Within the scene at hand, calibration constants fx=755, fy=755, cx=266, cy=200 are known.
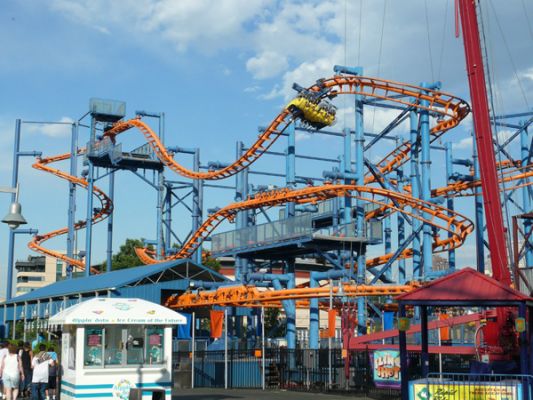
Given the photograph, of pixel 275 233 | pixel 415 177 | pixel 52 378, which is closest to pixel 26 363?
pixel 52 378

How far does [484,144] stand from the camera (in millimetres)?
22219

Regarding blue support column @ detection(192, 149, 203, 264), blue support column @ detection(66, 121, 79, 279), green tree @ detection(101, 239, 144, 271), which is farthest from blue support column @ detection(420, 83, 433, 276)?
green tree @ detection(101, 239, 144, 271)

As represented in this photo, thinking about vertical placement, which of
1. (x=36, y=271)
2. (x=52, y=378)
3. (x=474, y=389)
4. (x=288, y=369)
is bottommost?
(x=288, y=369)

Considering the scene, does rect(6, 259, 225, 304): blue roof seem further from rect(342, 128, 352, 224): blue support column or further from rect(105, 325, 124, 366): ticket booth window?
rect(105, 325, 124, 366): ticket booth window

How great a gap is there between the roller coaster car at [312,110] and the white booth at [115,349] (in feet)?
78.8

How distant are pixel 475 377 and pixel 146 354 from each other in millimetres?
6725

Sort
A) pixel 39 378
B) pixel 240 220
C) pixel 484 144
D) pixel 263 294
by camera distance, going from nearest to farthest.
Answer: pixel 39 378 < pixel 484 144 < pixel 263 294 < pixel 240 220

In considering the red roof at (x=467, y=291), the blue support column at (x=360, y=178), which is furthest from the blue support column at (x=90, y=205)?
the red roof at (x=467, y=291)

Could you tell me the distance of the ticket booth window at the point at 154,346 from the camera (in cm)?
1602

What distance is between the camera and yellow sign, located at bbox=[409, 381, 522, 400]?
1352 cm

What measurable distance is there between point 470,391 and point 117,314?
716 centimetres

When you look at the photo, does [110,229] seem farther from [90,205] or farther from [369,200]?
[369,200]

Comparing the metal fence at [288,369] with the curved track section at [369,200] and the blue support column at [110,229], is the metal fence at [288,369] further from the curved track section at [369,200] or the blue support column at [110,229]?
the blue support column at [110,229]

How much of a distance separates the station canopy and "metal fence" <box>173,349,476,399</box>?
9207mm
